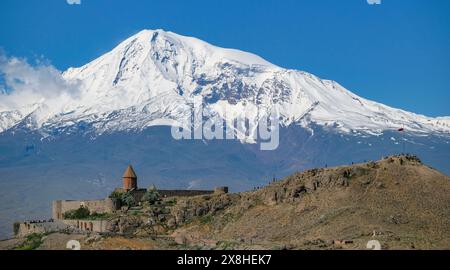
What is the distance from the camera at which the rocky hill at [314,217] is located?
59.2m

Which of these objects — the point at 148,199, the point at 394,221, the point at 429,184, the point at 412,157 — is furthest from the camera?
the point at 148,199

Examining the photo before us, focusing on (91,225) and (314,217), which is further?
(91,225)

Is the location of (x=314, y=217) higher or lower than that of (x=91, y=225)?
lower

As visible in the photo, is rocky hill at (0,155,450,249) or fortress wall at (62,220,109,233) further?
fortress wall at (62,220,109,233)

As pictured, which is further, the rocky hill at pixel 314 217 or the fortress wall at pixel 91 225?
the fortress wall at pixel 91 225

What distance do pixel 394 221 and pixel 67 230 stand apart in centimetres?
2192

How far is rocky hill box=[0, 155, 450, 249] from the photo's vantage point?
2333 inches

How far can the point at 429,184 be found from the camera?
64.8 meters

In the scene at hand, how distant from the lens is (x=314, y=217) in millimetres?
63906
